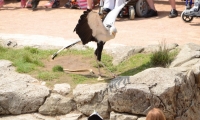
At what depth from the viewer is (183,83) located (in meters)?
7.36

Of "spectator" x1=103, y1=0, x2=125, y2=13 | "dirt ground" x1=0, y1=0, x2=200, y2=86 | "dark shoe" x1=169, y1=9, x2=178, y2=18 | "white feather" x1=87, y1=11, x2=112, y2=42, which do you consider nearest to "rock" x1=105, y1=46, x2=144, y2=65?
"dirt ground" x1=0, y1=0, x2=200, y2=86

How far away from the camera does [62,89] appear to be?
767 cm

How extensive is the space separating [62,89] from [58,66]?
0.83 meters

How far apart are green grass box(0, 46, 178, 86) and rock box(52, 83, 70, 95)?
18 centimetres

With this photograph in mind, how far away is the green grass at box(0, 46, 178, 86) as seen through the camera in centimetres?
812

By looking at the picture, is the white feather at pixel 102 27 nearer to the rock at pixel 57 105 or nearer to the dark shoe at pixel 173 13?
the rock at pixel 57 105

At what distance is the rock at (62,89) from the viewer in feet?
25.1

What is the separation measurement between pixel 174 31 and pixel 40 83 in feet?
13.9

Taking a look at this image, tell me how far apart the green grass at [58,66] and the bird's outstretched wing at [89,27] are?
1.96 feet

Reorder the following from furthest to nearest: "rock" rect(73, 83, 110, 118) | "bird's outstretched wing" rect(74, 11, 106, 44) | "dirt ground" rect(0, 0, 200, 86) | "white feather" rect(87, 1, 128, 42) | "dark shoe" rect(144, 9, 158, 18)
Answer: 1. "dark shoe" rect(144, 9, 158, 18)
2. "dirt ground" rect(0, 0, 200, 86)
3. "white feather" rect(87, 1, 128, 42)
4. "bird's outstretched wing" rect(74, 11, 106, 44)
5. "rock" rect(73, 83, 110, 118)

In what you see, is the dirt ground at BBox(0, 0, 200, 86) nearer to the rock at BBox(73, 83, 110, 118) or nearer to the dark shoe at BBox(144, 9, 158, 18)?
the dark shoe at BBox(144, 9, 158, 18)

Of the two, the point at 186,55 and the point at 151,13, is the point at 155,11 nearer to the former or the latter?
the point at 151,13

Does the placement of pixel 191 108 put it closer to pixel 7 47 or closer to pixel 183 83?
pixel 183 83

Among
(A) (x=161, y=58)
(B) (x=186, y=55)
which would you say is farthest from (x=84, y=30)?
(B) (x=186, y=55)
